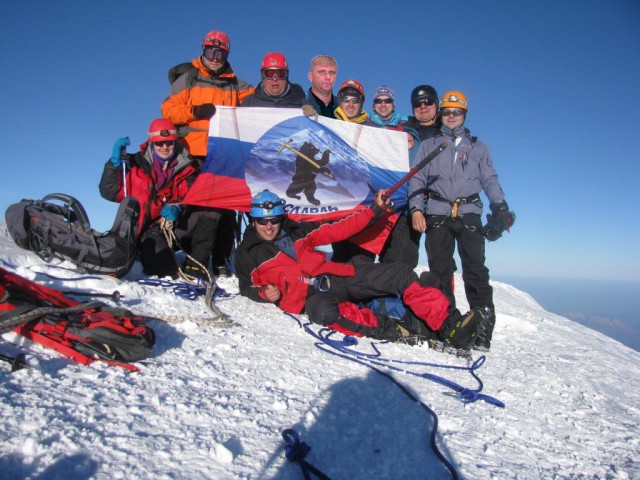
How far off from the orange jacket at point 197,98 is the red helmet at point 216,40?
30cm

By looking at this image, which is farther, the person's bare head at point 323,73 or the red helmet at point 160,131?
the person's bare head at point 323,73

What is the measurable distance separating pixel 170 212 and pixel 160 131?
3.22 ft

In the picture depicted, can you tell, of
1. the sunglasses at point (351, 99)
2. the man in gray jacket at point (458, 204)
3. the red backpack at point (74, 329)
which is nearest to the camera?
the red backpack at point (74, 329)

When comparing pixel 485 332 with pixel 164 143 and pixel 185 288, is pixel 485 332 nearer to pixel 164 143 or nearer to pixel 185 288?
pixel 185 288

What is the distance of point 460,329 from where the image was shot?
3.76m

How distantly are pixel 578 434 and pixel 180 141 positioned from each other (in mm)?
5336

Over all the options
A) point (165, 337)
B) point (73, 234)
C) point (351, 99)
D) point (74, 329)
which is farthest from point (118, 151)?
point (351, 99)

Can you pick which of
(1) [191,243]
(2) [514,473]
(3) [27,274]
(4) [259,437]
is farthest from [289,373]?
(1) [191,243]

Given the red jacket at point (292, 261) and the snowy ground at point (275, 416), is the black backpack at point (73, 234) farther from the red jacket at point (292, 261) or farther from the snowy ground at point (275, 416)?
the red jacket at point (292, 261)

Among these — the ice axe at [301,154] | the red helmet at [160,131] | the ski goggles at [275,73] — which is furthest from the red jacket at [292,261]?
the ski goggles at [275,73]

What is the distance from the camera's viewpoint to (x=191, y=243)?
5.34 meters

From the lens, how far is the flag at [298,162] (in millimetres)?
5426

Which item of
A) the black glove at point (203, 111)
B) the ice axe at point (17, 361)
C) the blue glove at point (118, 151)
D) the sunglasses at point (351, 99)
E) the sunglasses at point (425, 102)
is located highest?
the sunglasses at point (425, 102)

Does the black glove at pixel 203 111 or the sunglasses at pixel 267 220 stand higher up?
the black glove at pixel 203 111
